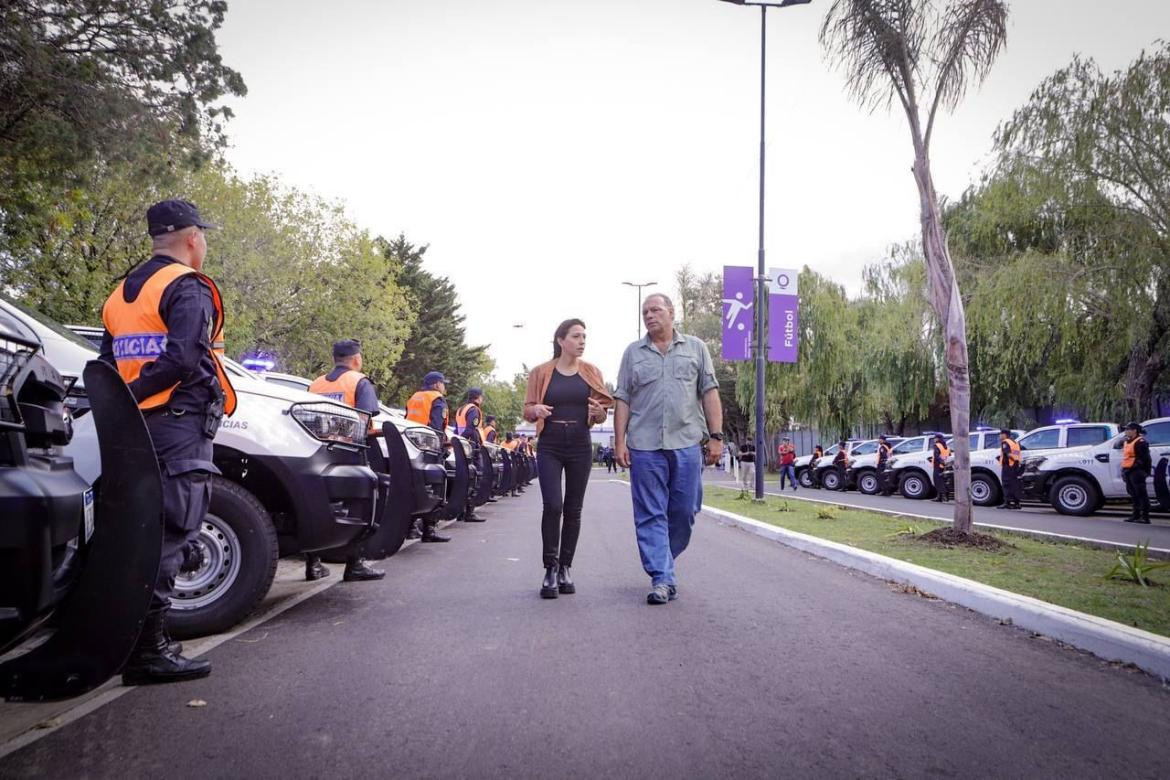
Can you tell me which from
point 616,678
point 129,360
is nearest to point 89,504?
point 129,360

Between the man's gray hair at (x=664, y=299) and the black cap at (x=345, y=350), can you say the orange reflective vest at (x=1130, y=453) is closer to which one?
the man's gray hair at (x=664, y=299)

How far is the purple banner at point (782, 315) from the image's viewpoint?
17172 millimetres

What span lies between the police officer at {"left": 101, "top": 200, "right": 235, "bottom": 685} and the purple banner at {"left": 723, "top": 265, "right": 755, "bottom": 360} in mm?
14367

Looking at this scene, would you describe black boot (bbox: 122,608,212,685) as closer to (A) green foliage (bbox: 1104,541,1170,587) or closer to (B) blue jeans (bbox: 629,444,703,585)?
(B) blue jeans (bbox: 629,444,703,585)

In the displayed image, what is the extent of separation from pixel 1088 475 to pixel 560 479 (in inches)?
534

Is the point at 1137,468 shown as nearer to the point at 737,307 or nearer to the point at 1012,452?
the point at 1012,452

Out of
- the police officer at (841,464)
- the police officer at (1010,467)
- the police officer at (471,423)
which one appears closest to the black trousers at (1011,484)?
the police officer at (1010,467)

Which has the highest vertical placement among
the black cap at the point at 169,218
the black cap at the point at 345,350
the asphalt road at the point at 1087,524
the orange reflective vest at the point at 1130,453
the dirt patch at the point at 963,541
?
the black cap at the point at 169,218

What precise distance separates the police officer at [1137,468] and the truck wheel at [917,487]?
7.49 metres

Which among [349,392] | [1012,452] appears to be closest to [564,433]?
[349,392]

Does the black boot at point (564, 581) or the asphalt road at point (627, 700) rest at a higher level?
the black boot at point (564, 581)

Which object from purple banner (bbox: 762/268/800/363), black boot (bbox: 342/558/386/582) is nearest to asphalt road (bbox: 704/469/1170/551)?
purple banner (bbox: 762/268/800/363)

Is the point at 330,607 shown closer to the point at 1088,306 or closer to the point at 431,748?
the point at 431,748

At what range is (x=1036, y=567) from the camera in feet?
22.0
